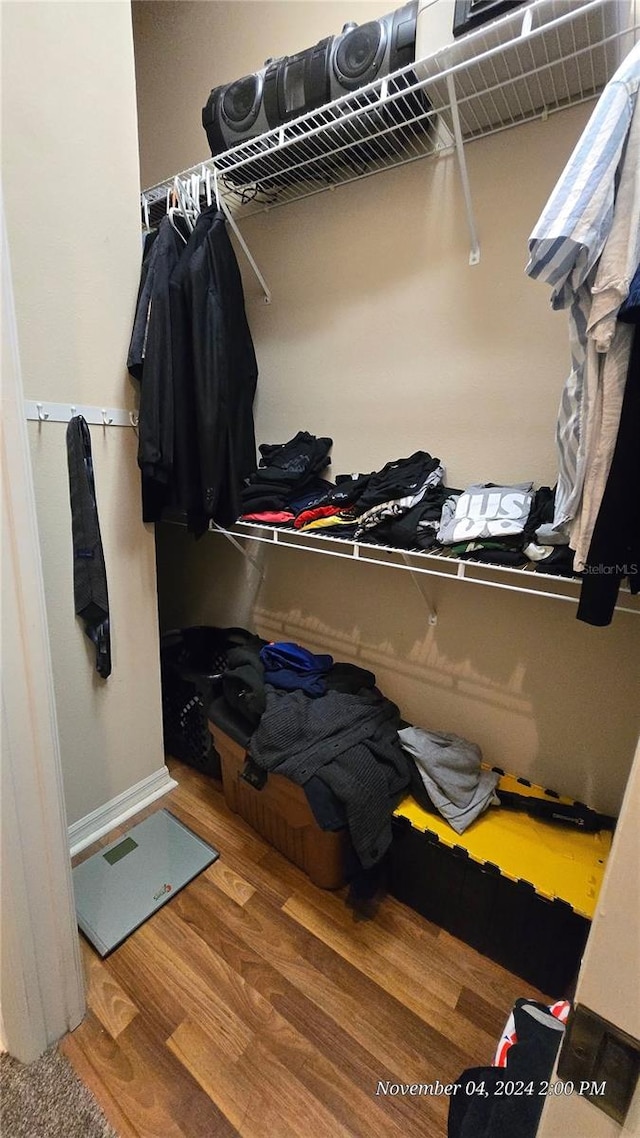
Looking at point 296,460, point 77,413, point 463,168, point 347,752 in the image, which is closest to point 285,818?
point 347,752

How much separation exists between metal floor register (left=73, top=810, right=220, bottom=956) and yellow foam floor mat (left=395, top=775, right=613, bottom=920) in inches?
26.8

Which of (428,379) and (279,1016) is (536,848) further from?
(428,379)

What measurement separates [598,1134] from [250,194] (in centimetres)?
219

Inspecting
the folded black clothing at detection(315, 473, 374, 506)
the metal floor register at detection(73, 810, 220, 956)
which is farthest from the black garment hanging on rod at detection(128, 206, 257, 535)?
the metal floor register at detection(73, 810, 220, 956)

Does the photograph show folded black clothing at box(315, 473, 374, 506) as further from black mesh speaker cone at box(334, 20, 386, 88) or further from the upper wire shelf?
black mesh speaker cone at box(334, 20, 386, 88)

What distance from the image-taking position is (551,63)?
3.26ft

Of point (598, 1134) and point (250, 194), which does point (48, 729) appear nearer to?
point (598, 1134)

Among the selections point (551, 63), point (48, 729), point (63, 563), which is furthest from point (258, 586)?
point (551, 63)

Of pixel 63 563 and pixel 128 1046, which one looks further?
pixel 63 563

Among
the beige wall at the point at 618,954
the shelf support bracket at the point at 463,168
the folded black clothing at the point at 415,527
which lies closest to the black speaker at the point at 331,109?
the shelf support bracket at the point at 463,168

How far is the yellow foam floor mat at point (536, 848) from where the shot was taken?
109 centimetres

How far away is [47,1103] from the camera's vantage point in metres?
0.89

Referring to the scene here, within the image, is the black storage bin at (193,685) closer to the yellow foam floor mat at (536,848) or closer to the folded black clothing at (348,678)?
the folded black clothing at (348,678)

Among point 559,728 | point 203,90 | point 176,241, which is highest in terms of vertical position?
point 203,90
